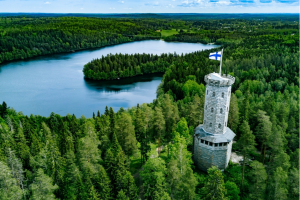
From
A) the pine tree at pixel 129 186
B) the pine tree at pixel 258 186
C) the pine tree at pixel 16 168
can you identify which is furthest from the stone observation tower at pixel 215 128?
the pine tree at pixel 16 168

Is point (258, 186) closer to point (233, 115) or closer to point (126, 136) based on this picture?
point (233, 115)

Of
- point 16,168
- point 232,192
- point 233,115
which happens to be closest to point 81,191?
point 16,168

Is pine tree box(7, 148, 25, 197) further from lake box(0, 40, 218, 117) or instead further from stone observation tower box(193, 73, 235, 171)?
lake box(0, 40, 218, 117)

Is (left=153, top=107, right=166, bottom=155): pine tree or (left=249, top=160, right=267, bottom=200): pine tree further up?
(left=153, top=107, right=166, bottom=155): pine tree

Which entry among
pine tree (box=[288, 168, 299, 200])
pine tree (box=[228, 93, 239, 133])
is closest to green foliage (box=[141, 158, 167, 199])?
pine tree (box=[288, 168, 299, 200])

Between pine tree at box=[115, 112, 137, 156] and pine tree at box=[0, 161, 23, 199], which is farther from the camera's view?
pine tree at box=[115, 112, 137, 156]

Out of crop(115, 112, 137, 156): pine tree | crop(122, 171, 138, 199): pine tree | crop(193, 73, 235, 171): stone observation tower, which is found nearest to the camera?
crop(122, 171, 138, 199): pine tree

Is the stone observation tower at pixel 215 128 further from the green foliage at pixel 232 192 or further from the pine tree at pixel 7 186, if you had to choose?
the pine tree at pixel 7 186
